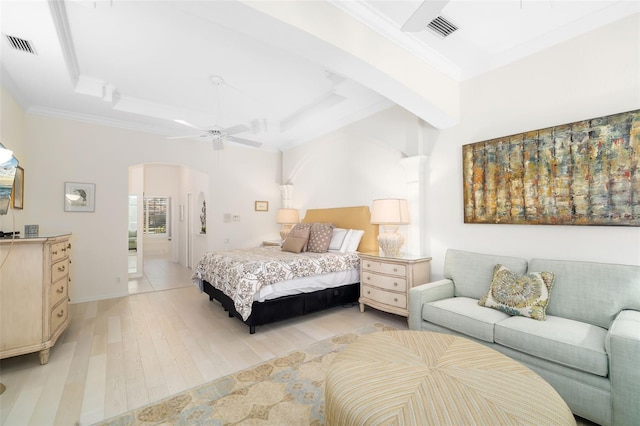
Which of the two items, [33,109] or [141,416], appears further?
[33,109]

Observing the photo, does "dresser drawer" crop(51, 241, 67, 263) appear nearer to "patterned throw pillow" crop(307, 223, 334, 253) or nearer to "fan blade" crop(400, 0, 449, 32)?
"patterned throw pillow" crop(307, 223, 334, 253)

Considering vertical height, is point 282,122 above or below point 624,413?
above

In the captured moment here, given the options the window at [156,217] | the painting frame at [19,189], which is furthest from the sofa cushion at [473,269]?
A: the window at [156,217]

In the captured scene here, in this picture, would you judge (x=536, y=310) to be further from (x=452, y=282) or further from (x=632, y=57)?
(x=632, y=57)

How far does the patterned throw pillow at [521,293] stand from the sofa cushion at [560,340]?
0.09m

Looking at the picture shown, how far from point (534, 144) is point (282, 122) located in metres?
3.91

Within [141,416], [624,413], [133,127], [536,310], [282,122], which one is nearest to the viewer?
[624,413]

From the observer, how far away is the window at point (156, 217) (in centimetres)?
989

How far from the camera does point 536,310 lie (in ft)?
7.04

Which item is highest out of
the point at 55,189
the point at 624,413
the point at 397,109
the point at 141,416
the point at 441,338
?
the point at 397,109

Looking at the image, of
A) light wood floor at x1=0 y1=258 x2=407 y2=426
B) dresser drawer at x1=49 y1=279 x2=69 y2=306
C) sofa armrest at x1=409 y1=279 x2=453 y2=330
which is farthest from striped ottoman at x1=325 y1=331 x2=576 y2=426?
dresser drawer at x1=49 y1=279 x2=69 y2=306

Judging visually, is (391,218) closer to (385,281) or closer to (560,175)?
(385,281)

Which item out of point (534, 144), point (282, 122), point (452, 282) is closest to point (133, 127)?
point (282, 122)

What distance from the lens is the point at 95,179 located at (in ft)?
14.6
